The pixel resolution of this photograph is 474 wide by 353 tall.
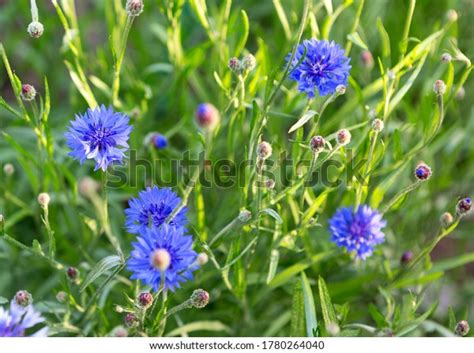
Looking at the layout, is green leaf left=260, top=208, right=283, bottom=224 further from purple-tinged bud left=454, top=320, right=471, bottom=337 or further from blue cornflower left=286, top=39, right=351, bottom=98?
purple-tinged bud left=454, top=320, right=471, bottom=337

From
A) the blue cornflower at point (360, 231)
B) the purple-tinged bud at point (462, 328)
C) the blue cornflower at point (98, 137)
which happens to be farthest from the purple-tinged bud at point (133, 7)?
the purple-tinged bud at point (462, 328)

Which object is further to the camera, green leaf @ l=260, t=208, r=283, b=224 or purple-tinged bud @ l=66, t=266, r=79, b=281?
purple-tinged bud @ l=66, t=266, r=79, b=281

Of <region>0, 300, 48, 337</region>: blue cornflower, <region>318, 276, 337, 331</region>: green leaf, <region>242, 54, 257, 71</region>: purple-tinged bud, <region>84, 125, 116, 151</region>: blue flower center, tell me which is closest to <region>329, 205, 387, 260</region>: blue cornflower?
<region>318, 276, 337, 331</region>: green leaf

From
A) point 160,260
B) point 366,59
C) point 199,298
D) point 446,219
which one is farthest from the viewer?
point 366,59

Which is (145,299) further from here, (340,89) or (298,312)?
(340,89)

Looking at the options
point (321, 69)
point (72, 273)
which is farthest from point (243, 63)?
point (72, 273)
